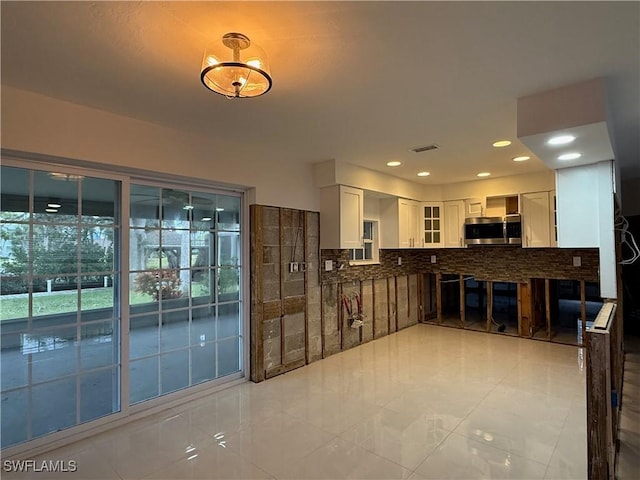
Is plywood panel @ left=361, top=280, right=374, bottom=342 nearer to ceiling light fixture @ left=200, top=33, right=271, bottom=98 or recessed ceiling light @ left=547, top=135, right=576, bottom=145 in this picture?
recessed ceiling light @ left=547, top=135, right=576, bottom=145

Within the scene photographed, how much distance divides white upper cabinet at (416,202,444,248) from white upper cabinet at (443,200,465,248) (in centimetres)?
7

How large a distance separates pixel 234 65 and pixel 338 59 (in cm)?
67

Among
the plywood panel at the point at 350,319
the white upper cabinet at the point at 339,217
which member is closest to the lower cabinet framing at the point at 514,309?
the plywood panel at the point at 350,319

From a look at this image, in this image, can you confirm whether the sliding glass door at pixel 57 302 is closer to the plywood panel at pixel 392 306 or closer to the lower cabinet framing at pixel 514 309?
the plywood panel at pixel 392 306

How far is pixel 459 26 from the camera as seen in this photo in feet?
5.74

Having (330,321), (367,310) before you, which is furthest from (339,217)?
(367,310)

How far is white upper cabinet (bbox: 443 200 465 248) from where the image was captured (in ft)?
19.0

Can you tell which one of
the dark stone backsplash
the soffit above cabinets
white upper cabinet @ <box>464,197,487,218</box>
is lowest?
the dark stone backsplash

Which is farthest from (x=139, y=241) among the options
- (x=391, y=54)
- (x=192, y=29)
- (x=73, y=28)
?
(x=391, y=54)

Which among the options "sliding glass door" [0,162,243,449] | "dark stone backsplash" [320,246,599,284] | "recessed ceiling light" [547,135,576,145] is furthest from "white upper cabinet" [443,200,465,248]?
"sliding glass door" [0,162,243,449]

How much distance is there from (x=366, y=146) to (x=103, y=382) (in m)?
3.38

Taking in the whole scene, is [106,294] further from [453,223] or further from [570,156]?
[453,223]

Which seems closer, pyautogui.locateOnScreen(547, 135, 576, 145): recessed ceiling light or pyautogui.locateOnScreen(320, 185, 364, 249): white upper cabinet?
pyautogui.locateOnScreen(547, 135, 576, 145): recessed ceiling light

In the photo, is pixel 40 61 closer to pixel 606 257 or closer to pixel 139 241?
pixel 139 241
